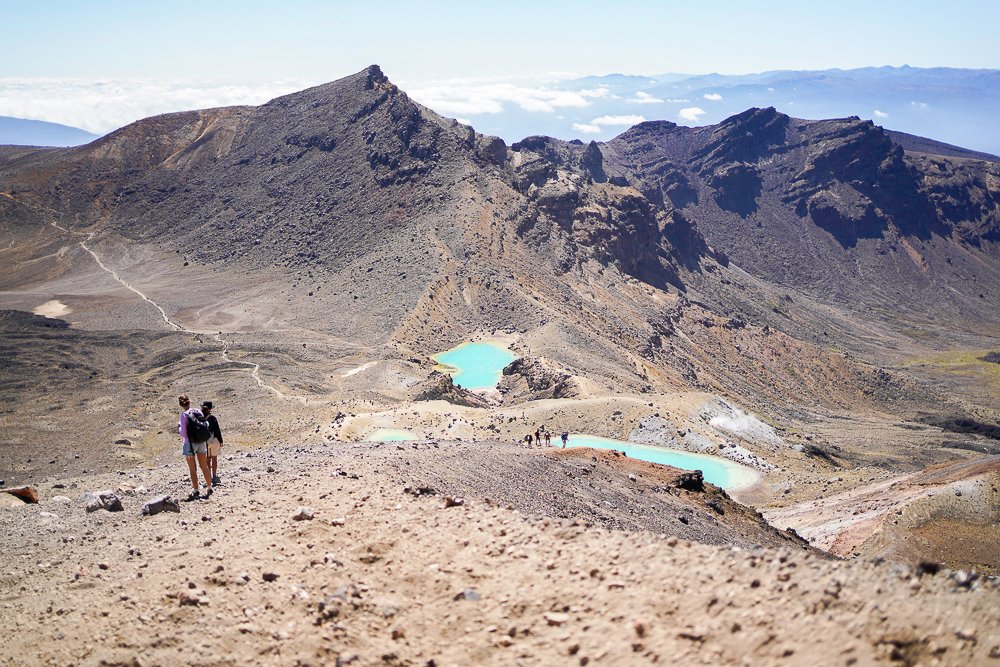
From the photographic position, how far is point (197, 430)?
1510 cm

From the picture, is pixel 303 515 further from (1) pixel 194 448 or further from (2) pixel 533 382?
(2) pixel 533 382

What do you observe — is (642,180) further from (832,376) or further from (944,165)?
(832,376)

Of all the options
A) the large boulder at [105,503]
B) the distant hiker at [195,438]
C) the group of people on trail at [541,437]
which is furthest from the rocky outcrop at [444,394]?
the large boulder at [105,503]

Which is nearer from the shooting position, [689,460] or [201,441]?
[201,441]

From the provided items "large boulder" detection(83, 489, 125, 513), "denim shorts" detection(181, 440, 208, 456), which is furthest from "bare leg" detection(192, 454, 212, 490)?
"large boulder" detection(83, 489, 125, 513)

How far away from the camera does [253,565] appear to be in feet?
36.1

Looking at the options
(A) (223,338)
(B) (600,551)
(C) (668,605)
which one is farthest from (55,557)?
(A) (223,338)

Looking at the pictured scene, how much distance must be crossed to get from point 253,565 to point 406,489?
348 centimetres

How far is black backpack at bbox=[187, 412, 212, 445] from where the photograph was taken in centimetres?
1506

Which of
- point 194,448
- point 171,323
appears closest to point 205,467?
point 194,448

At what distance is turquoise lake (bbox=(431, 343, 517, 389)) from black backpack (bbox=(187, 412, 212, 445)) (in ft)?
122

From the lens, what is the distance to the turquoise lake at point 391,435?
33.4m

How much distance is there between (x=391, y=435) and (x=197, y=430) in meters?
18.9

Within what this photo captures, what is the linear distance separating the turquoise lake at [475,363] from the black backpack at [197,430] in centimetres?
3711
